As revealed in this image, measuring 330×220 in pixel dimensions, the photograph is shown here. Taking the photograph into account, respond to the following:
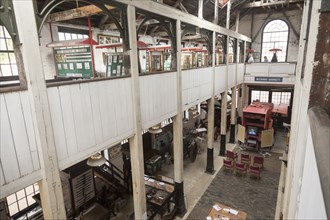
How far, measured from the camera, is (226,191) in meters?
9.73

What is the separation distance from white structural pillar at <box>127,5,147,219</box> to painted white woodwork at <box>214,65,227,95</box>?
6147mm

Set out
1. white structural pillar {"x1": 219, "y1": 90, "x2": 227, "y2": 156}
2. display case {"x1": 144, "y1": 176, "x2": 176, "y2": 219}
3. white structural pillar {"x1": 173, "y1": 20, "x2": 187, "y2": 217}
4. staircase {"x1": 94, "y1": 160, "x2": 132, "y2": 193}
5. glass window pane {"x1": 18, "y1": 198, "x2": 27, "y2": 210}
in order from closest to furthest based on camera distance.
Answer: white structural pillar {"x1": 173, "y1": 20, "x2": 187, "y2": 217} < display case {"x1": 144, "y1": 176, "x2": 176, "y2": 219} < glass window pane {"x1": 18, "y1": 198, "x2": 27, "y2": 210} < staircase {"x1": 94, "y1": 160, "x2": 132, "y2": 193} < white structural pillar {"x1": 219, "y1": 90, "x2": 227, "y2": 156}

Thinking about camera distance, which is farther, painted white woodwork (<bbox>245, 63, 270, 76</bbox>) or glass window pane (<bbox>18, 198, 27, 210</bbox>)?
painted white woodwork (<bbox>245, 63, 270, 76</bbox>)

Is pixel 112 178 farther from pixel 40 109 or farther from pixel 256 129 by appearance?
pixel 256 129

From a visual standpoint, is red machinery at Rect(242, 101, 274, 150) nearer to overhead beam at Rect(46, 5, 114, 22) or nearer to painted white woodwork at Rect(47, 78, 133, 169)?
painted white woodwork at Rect(47, 78, 133, 169)

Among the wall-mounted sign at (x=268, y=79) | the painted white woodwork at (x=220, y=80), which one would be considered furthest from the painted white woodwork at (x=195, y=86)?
the wall-mounted sign at (x=268, y=79)

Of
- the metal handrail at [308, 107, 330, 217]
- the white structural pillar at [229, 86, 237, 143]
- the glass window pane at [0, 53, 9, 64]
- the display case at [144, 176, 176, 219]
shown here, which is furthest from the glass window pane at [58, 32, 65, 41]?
the white structural pillar at [229, 86, 237, 143]

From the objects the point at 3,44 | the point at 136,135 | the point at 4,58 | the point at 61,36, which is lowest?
the point at 136,135

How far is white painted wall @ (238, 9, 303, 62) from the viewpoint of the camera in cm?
1703

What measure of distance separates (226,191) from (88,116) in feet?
25.4

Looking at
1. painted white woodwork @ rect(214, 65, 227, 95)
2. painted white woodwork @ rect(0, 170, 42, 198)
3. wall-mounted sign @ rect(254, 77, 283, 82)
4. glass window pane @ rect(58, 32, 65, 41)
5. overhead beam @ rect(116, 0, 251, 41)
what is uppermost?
overhead beam @ rect(116, 0, 251, 41)

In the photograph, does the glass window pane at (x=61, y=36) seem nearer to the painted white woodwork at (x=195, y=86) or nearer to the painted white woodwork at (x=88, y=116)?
the painted white woodwork at (x=195, y=86)

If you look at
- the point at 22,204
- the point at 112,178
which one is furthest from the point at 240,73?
the point at 22,204

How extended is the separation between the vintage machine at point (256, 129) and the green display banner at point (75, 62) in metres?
11.1
